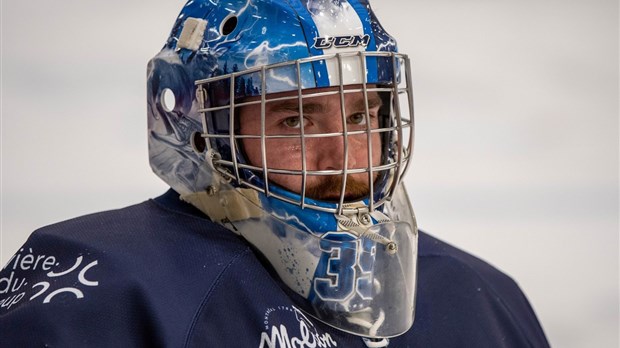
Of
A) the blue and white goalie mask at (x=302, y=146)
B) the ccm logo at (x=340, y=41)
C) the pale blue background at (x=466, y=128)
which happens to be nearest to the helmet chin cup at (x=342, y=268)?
the blue and white goalie mask at (x=302, y=146)

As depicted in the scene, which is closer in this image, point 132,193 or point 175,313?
point 175,313

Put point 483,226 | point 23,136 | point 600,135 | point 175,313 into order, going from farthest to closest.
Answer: point 600,135 < point 483,226 < point 23,136 < point 175,313

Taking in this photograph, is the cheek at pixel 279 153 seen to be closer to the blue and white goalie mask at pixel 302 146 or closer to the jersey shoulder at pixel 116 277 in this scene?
the blue and white goalie mask at pixel 302 146

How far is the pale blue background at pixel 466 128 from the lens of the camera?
7.78 feet

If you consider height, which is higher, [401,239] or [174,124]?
[174,124]

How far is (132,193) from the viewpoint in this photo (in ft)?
7.79

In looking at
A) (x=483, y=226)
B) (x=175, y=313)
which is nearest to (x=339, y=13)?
(x=175, y=313)

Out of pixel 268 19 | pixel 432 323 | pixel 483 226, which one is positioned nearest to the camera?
pixel 268 19

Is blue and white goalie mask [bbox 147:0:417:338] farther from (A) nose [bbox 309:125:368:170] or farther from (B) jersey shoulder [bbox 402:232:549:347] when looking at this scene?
(B) jersey shoulder [bbox 402:232:549:347]

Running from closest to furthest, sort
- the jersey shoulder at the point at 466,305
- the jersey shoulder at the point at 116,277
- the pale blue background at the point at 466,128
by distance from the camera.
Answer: the jersey shoulder at the point at 116,277, the jersey shoulder at the point at 466,305, the pale blue background at the point at 466,128

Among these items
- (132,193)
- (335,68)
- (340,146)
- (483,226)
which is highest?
(335,68)

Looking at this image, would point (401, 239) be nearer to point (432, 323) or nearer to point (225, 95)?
point (432, 323)

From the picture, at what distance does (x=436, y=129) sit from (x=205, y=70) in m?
1.36

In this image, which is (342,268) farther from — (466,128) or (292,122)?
(466,128)
